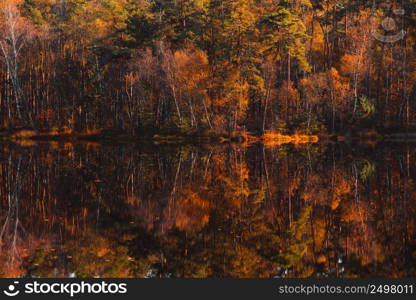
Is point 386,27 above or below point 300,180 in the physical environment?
Result: above

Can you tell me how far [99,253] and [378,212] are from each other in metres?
7.89

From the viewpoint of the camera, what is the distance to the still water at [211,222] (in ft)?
33.6

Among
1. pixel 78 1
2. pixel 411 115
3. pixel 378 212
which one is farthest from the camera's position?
pixel 78 1

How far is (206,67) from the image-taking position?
162 ft

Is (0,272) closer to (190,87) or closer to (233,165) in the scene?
(233,165)

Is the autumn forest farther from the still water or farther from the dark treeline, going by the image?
the dark treeline

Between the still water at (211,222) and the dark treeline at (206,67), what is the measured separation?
25.5 metres

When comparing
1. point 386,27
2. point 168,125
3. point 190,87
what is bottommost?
point 168,125

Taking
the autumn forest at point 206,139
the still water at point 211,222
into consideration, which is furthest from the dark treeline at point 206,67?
the still water at point 211,222

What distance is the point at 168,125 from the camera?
5209 cm

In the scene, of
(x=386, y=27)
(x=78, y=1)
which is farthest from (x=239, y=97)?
(x=78, y=1)

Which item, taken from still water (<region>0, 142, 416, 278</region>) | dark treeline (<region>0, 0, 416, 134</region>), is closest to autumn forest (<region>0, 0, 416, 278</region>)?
still water (<region>0, 142, 416, 278</region>)

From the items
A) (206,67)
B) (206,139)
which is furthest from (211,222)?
(206,67)

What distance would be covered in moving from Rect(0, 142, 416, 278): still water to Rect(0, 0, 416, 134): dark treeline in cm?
2547
